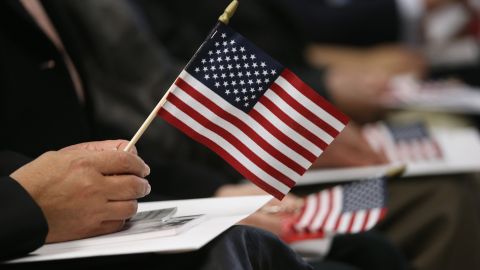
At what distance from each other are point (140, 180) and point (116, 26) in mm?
670

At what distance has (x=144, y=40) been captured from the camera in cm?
143

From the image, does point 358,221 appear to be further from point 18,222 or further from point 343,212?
point 18,222

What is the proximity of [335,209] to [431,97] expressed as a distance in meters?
0.85

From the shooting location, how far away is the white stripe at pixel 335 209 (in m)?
1.04

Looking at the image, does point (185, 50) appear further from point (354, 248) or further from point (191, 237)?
point (191, 237)

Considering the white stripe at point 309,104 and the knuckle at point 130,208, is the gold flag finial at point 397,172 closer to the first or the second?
the white stripe at point 309,104

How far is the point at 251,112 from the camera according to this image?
0.83 metres

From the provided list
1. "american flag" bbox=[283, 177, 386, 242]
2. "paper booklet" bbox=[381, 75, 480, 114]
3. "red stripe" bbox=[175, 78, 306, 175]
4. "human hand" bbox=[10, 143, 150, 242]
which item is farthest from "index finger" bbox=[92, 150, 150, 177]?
"paper booklet" bbox=[381, 75, 480, 114]

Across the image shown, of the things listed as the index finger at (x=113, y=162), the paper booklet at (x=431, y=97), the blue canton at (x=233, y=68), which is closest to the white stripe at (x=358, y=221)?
the blue canton at (x=233, y=68)

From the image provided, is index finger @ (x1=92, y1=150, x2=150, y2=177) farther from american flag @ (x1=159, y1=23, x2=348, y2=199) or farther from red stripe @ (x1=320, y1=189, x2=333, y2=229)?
red stripe @ (x1=320, y1=189, x2=333, y2=229)

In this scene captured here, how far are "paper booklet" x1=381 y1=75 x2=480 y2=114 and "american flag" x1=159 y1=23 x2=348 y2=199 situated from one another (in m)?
0.98

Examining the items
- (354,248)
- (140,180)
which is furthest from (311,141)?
(354,248)

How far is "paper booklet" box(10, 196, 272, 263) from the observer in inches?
26.6

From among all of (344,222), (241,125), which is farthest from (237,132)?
(344,222)
